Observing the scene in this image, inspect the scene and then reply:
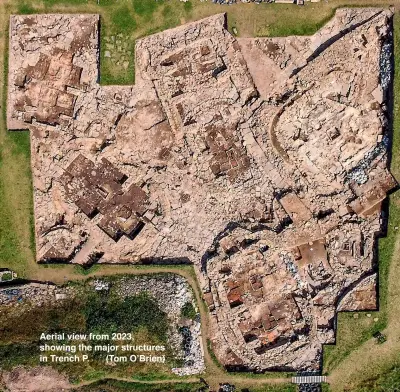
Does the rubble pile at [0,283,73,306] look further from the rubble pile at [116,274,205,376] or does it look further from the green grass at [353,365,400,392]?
the green grass at [353,365,400,392]

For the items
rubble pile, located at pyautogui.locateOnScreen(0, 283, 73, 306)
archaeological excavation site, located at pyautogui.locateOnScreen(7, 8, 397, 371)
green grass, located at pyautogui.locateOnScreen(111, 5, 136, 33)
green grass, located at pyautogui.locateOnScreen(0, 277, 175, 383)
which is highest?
green grass, located at pyautogui.locateOnScreen(111, 5, 136, 33)

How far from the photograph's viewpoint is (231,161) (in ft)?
67.6

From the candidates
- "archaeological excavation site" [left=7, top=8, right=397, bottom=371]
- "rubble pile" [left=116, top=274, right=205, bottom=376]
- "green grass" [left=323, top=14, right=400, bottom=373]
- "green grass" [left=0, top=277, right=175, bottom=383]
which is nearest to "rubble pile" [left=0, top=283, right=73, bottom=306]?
"green grass" [left=0, top=277, right=175, bottom=383]

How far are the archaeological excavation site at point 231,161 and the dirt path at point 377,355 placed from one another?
86 centimetres

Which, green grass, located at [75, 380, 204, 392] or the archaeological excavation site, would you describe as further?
the archaeological excavation site

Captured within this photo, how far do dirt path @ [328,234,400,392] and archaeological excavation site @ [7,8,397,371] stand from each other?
864 mm

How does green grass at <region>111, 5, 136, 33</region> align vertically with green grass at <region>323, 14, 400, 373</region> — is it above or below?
above

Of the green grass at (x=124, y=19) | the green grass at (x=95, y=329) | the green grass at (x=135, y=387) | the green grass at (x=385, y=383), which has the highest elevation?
the green grass at (x=124, y=19)

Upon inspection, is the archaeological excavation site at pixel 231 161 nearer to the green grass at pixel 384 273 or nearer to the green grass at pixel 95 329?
the green grass at pixel 384 273

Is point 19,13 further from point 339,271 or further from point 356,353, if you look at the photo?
point 356,353

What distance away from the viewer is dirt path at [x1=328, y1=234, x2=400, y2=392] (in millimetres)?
19422

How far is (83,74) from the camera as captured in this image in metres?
20.5

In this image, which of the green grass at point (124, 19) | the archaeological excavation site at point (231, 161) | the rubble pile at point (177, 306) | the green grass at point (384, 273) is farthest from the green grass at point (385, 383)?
the green grass at point (124, 19)

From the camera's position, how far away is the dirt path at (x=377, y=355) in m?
19.4
